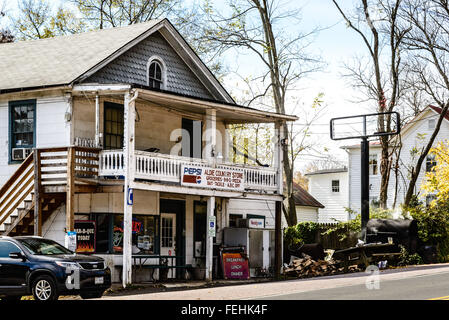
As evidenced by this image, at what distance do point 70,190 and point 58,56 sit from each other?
7124 mm

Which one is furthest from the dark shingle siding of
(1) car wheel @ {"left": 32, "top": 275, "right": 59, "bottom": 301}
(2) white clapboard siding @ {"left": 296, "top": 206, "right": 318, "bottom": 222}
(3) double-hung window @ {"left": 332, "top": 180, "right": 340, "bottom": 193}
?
(3) double-hung window @ {"left": 332, "top": 180, "right": 340, "bottom": 193}

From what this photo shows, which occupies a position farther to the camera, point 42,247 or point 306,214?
point 306,214

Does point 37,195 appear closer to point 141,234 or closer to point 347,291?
point 141,234

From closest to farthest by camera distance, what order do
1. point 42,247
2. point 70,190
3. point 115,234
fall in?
point 42,247, point 70,190, point 115,234

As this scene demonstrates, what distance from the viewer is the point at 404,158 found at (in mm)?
53781

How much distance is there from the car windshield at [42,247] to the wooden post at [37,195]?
10.8 feet

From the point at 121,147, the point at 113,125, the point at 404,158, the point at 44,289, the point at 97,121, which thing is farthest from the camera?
the point at 404,158

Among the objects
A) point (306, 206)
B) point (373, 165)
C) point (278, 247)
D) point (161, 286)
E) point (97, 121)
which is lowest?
point (161, 286)

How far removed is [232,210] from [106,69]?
8.35 meters

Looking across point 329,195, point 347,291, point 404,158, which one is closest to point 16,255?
point 347,291

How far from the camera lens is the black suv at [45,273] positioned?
56.8 feet

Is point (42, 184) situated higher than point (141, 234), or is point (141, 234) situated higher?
point (42, 184)
